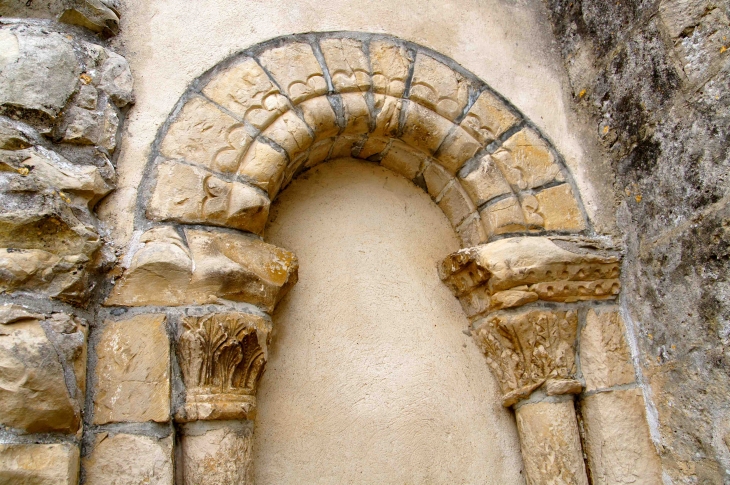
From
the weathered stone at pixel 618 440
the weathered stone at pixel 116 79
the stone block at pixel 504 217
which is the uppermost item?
the weathered stone at pixel 116 79

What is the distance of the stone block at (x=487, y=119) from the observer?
260cm

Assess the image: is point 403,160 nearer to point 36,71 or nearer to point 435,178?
point 435,178

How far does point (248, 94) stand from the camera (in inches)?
92.7

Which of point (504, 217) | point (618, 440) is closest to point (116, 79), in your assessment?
point (504, 217)

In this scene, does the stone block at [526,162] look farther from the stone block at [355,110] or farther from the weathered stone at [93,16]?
the weathered stone at [93,16]

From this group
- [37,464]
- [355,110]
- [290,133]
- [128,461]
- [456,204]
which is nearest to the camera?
[37,464]

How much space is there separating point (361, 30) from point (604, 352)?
1.72m

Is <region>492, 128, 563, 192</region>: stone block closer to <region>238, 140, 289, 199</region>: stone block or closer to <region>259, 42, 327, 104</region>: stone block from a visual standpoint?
<region>259, 42, 327, 104</region>: stone block

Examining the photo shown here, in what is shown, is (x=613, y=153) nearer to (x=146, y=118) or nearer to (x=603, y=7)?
(x=603, y=7)

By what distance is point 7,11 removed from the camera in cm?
217

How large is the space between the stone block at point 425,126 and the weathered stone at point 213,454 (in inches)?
55.2

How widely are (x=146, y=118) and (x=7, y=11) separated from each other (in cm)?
61

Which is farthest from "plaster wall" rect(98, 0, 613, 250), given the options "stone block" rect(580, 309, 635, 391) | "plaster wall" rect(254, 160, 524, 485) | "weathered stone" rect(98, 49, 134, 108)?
"plaster wall" rect(254, 160, 524, 485)

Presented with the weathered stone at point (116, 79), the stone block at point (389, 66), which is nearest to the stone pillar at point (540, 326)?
the stone block at point (389, 66)
